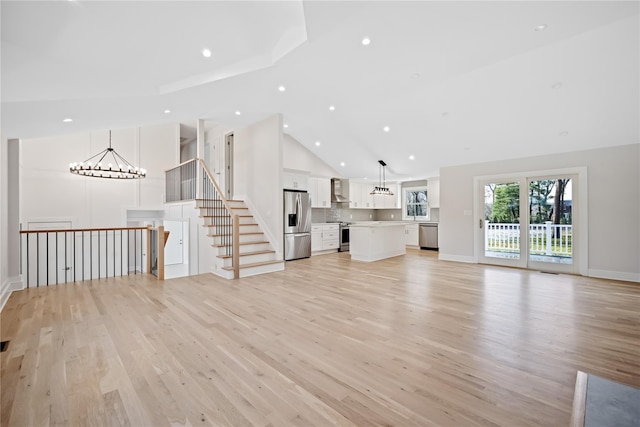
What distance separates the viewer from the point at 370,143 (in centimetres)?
741

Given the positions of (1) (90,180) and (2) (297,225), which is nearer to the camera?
(2) (297,225)

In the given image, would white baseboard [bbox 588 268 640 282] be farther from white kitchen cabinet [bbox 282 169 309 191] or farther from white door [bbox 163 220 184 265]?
white door [bbox 163 220 184 265]

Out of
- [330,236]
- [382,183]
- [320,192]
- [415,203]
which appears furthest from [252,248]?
[415,203]

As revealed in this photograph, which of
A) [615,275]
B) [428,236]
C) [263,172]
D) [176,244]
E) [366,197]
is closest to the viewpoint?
[615,275]

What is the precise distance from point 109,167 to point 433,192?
9426mm

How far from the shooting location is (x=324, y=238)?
8.49 meters

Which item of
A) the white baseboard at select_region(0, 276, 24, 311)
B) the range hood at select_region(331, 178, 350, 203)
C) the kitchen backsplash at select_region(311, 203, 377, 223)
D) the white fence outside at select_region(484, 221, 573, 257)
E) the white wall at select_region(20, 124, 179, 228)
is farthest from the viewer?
the range hood at select_region(331, 178, 350, 203)

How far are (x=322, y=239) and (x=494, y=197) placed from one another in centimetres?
460

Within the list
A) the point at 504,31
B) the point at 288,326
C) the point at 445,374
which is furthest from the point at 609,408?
the point at 504,31

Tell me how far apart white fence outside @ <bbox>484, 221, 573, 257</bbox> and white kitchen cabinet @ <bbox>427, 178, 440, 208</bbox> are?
2.86m

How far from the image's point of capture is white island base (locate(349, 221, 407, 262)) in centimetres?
712

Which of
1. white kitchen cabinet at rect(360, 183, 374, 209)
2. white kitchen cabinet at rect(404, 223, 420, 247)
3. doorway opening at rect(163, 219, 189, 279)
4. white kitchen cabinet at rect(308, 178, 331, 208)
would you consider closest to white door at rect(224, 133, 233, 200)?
doorway opening at rect(163, 219, 189, 279)

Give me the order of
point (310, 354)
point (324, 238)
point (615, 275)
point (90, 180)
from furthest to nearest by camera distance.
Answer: point (324, 238) < point (90, 180) < point (615, 275) < point (310, 354)

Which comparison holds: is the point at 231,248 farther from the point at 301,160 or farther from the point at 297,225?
the point at 301,160
